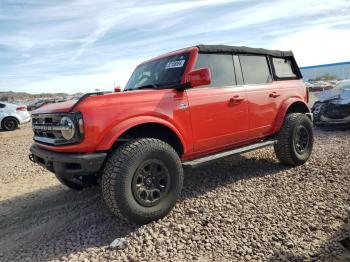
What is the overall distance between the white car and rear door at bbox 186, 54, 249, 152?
13.4m

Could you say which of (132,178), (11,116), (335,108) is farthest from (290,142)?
(11,116)

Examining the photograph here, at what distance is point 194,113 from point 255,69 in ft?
5.75

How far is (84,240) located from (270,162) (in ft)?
12.4

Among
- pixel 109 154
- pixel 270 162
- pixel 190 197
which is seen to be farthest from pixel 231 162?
pixel 109 154

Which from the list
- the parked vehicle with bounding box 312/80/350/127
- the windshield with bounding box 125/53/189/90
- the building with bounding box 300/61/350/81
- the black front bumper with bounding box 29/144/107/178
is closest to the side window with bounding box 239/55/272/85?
the windshield with bounding box 125/53/189/90

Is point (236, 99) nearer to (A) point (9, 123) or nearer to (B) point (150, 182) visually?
(B) point (150, 182)

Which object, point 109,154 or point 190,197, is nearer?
point 109,154

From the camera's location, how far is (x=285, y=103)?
19.1 feet

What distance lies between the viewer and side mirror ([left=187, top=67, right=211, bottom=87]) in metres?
4.10

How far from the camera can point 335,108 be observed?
973cm

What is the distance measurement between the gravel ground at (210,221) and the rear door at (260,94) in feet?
2.64

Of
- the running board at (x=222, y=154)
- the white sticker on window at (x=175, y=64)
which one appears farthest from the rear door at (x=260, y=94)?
the white sticker on window at (x=175, y=64)

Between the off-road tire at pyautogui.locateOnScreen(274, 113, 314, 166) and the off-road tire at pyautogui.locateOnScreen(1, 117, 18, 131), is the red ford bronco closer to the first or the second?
the off-road tire at pyautogui.locateOnScreen(274, 113, 314, 166)

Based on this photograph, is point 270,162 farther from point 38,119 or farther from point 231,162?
point 38,119
